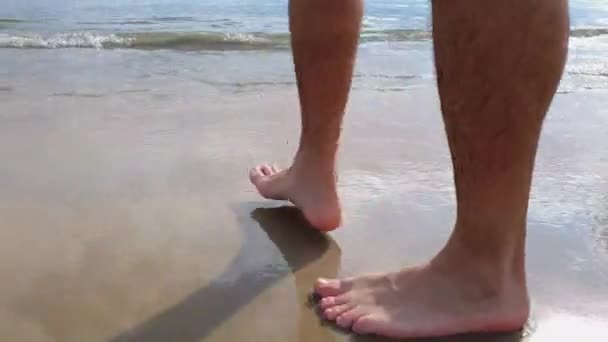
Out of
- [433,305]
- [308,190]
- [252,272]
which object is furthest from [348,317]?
[308,190]

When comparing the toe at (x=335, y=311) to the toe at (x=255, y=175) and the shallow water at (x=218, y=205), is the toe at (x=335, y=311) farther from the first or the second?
the toe at (x=255, y=175)

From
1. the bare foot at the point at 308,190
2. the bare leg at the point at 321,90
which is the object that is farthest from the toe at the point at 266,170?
the bare leg at the point at 321,90

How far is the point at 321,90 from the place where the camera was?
5.34ft

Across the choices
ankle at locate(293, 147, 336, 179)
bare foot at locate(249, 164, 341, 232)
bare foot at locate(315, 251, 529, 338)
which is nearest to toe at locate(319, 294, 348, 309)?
bare foot at locate(315, 251, 529, 338)

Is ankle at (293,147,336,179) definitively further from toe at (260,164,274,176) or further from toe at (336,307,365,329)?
toe at (336,307,365,329)

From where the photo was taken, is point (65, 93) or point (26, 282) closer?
point (26, 282)

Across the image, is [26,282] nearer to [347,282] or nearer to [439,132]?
[347,282]

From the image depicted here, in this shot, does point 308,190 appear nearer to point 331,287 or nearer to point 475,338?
point 331,287

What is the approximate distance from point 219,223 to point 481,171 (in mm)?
644

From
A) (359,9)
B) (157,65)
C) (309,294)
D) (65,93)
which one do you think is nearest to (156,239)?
(309,294)

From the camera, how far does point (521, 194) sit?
119cm

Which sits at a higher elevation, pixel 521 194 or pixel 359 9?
pixel 359 9

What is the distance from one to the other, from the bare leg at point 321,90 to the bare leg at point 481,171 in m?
0.31

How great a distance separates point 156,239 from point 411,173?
28.6 inches
